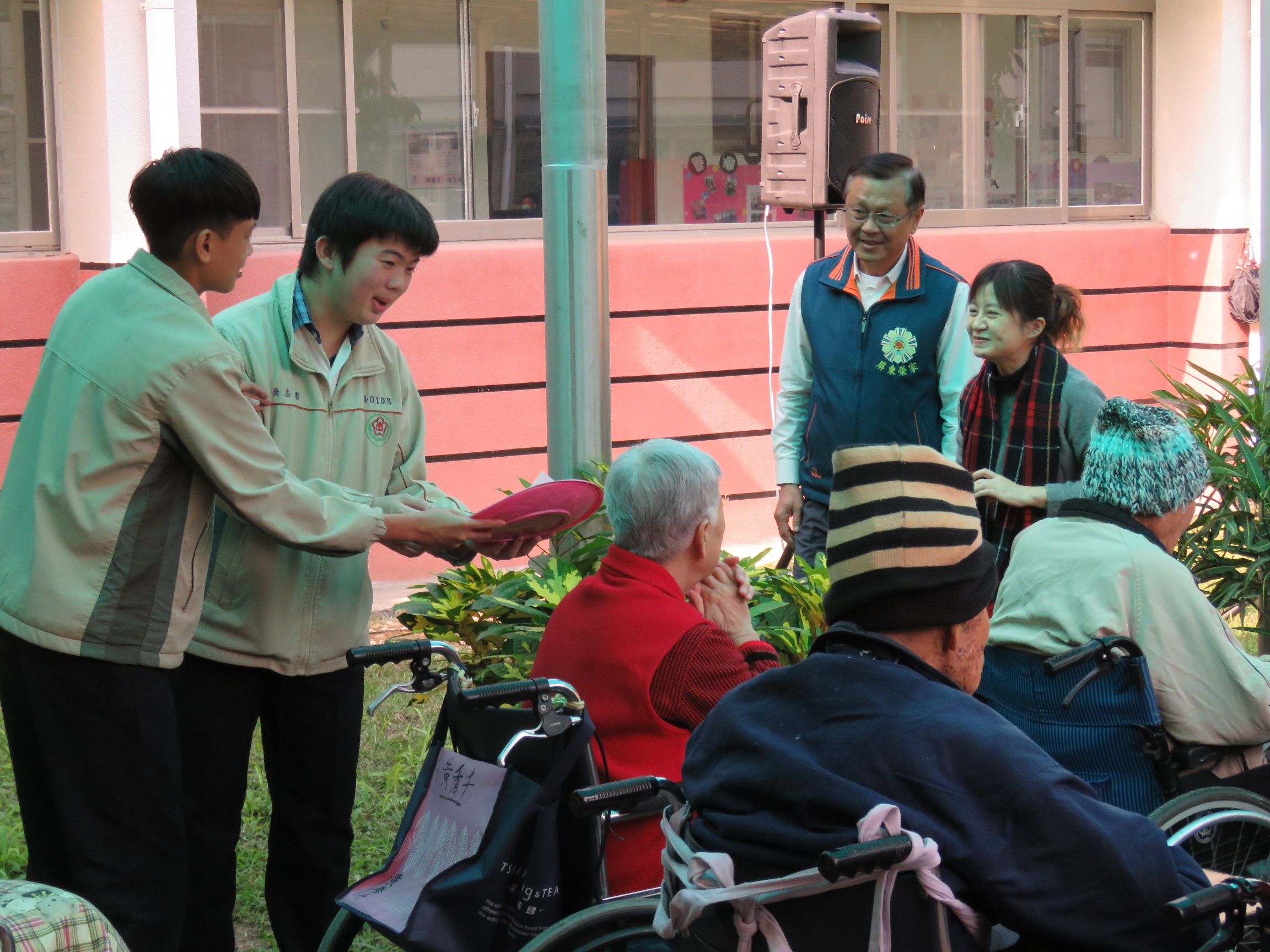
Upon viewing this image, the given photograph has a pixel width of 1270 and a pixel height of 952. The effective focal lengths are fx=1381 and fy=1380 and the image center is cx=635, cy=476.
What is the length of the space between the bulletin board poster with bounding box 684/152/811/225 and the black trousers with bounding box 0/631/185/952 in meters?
6.53

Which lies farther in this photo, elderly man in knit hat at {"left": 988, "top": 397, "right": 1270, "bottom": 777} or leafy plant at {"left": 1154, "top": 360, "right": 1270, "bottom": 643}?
leafy plant at {"left": 1154, "top": 360, "right": 1270, "bottom": 643}

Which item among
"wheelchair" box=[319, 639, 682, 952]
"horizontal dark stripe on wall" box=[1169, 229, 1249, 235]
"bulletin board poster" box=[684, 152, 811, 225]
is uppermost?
"bulletin board poster" box=[684, 152, 811, 225]

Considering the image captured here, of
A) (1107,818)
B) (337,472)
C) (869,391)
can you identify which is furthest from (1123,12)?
(1107,818)

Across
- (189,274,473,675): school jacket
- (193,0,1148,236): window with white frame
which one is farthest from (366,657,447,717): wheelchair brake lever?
(193,0,1148,236): window with white frame

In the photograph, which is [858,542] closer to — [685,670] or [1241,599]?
[685,670]

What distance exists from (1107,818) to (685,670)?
86 centimetres

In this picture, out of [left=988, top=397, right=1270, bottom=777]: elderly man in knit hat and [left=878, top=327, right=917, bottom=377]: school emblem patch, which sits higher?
[left=878, top=327, right=917, bottom=377]: school emblem patch

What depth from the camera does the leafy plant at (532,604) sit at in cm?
449

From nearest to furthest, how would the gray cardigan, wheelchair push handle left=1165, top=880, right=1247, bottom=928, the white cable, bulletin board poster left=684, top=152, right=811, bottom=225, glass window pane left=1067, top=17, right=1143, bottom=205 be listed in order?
wheelchair push handle left=1165, top=880, right=1247, bottom=928 < the gray cardigan < the white cable < bulletin board poster left=684, top=152, right=811, bottom=225 < glass window pane left=1067, top=17, right=1143, bottom=205

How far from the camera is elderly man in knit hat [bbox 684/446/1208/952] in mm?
1657

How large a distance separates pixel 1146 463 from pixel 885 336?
171cm

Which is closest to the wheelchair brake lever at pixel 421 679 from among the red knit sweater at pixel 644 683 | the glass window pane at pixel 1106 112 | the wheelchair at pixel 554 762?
the wheelchair at pixel 554 762

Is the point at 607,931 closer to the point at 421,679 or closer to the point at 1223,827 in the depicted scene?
the point at 421,679

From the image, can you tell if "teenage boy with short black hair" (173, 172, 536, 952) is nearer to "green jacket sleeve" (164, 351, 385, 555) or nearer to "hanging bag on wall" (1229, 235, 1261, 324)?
"green jacket sleeve" (164, 351, 385, 555)
